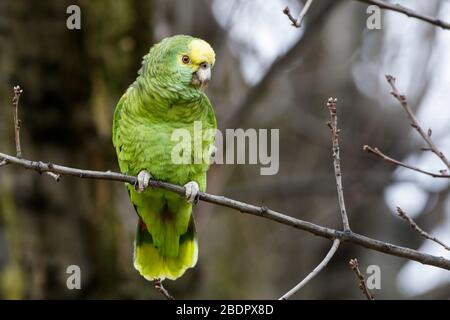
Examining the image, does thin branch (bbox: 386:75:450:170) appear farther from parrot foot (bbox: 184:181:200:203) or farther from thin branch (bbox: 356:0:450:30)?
parrot foot (bbox: 184:181:200:203)

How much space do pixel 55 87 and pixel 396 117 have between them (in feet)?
17.7

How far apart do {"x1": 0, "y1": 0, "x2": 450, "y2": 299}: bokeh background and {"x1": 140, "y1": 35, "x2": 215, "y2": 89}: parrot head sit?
187 centimetres

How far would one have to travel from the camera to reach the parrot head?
450 centimetres

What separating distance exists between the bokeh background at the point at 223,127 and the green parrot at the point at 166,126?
5.07 ft

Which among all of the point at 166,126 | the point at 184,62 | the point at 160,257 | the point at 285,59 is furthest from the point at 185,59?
the point at 285,59

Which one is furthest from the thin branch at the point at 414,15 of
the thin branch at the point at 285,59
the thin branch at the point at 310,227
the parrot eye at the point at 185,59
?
the thin branch at the point at 285,59

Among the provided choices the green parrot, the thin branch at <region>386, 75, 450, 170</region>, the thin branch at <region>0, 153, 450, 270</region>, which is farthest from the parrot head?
the thin branch at <region>386, 75, 450, 170</region>

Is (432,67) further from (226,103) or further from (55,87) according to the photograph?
(55,87)

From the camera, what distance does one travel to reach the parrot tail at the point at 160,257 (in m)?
5.20

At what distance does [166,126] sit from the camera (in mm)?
4727
